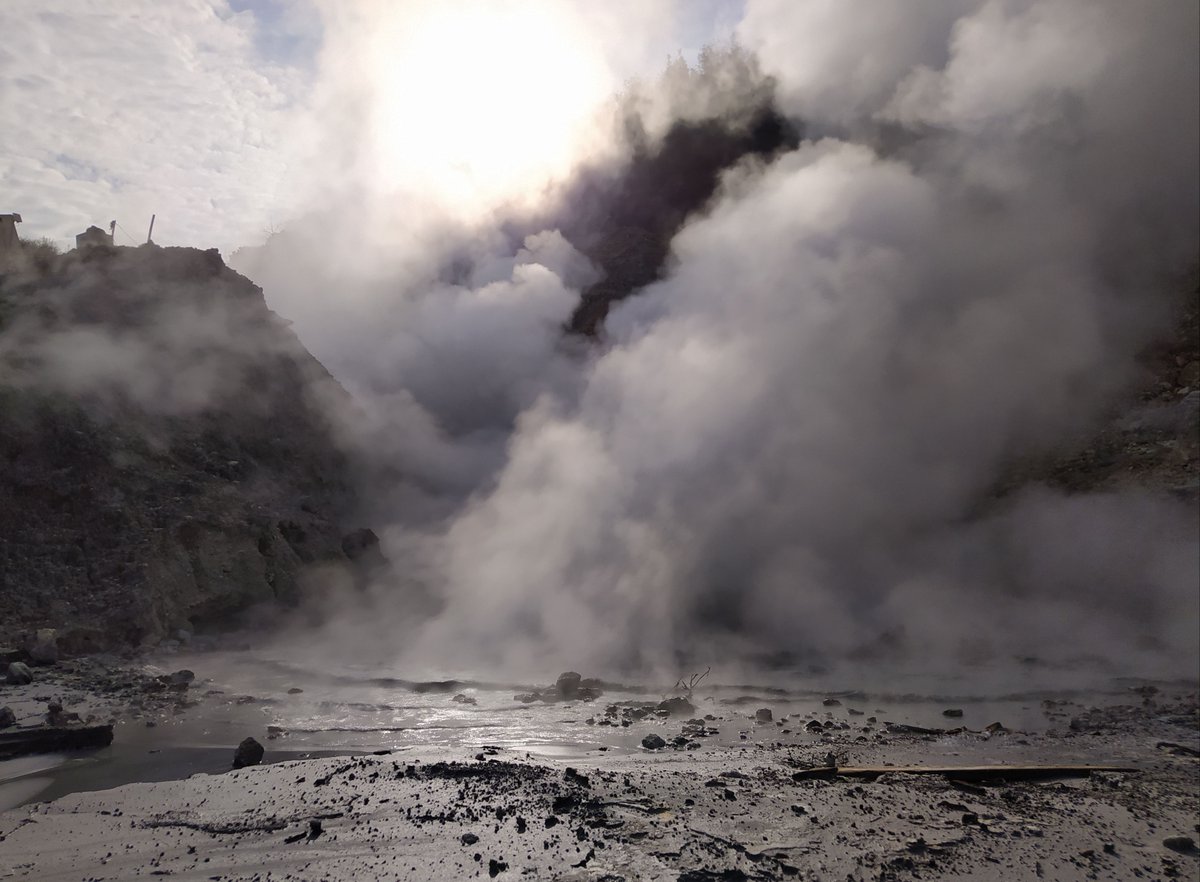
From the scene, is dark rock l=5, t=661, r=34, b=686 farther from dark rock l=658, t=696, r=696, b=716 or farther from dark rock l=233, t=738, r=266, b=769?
dark rock l=658, t=696, r=696, b=716

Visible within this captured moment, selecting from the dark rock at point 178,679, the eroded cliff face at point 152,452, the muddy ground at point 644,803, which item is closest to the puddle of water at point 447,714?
the muddy ground at point 644,803

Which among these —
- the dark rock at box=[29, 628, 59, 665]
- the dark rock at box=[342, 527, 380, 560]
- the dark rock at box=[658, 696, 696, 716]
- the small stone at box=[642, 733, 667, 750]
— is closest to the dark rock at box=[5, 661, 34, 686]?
the dark rock at box=[29, 628, 59, 665]

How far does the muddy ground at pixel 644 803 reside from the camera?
15.0 feet

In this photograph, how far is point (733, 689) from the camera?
955cm

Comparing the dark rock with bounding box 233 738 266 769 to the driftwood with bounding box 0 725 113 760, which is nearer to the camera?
the dark rock with bounding box 233 738 266 769

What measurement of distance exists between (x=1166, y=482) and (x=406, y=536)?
52.4 feet

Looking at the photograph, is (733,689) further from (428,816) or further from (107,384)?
(107,384)

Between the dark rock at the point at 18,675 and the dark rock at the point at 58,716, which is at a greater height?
the dark rock at the point at 18,675

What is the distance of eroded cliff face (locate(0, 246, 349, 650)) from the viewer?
11.5 metres

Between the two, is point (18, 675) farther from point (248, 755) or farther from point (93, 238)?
point (93, 238)

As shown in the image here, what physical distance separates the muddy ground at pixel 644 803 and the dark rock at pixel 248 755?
0.93 feet

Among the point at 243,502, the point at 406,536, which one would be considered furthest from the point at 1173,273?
the point at 243,502

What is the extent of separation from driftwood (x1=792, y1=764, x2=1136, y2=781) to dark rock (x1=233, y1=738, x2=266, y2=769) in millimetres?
4874

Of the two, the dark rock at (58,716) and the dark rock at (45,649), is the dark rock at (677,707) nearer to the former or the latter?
the dark rock at (58,716)
